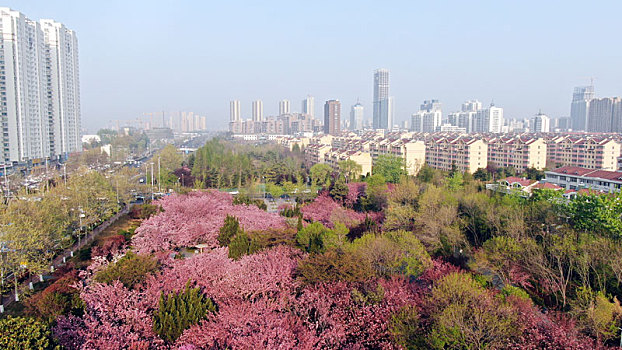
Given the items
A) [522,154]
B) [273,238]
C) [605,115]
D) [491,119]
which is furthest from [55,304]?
[491,119]

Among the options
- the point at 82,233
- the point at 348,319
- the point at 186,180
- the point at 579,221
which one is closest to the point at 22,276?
the point at 82,233

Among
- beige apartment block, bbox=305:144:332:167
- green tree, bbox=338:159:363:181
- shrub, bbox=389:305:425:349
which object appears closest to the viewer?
shrub, bbox=389:305:425:349

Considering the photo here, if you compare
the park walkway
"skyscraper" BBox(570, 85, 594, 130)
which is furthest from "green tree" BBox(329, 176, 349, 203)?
"skyscraper" BBox(570, 85, 594, 130)

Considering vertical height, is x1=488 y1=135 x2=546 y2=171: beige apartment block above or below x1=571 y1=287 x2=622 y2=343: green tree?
above

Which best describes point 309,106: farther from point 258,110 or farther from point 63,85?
point 63,85

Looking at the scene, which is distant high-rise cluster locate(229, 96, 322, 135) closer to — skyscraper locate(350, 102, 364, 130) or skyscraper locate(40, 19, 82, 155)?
skyscraper locate(350, 102, 364, 130)

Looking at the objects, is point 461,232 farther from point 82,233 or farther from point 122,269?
point 82,233
